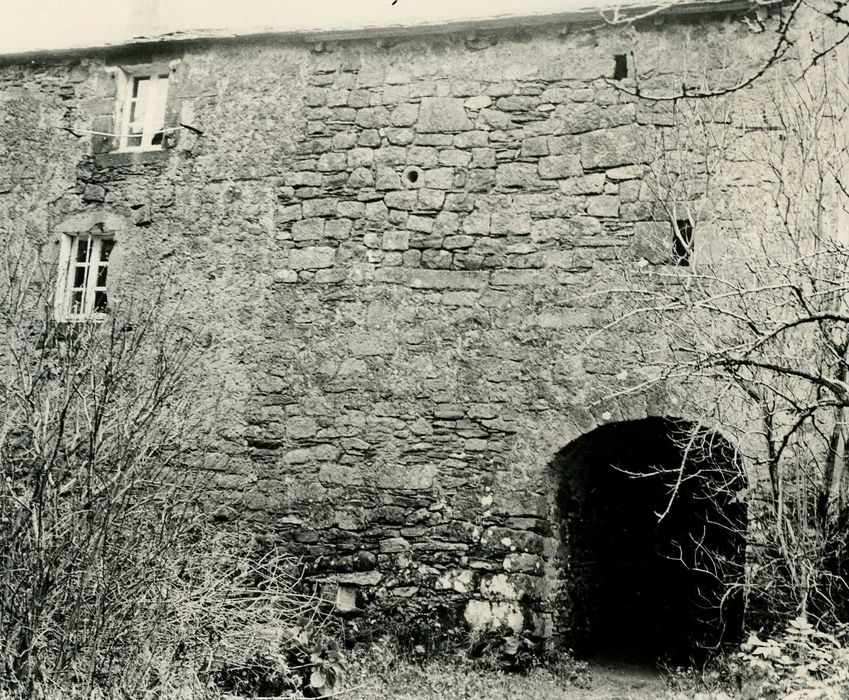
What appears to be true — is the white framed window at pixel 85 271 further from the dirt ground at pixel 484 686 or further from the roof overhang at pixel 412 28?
the dirt ground at pixel 484 686

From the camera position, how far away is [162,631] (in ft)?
15.5

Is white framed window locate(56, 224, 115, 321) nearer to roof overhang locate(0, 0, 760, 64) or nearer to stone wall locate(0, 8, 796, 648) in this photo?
stone wall locate(0, 8, 796, 648)

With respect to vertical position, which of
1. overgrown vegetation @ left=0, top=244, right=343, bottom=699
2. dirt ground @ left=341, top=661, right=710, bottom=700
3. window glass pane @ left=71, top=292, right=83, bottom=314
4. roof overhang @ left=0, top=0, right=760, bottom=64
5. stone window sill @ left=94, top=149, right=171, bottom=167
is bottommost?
dirt ground @ left=341, top=661, right=710, bottom=700

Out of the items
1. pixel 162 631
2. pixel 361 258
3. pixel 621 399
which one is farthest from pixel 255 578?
pixel 621 399

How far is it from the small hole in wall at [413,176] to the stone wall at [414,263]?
5 cm

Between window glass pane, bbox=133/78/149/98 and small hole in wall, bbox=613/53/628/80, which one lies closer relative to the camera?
small hole in wall, bbox=613/53/628/80

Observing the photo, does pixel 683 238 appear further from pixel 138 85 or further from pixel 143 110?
pixel 138 85

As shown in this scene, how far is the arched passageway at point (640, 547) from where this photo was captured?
6.75m

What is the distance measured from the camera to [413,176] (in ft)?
23.1

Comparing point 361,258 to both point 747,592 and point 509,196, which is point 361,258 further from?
point 747,592

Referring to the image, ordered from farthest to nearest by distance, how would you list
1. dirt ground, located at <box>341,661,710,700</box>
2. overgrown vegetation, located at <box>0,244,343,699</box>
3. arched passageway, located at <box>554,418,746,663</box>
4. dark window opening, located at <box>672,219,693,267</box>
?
1. arched passageway, located at <box>554,418,746,663</box>
2. dark window opening, located at <box>672,219,693,267</box>
3. dirt ground, located at <box>341,661,710,700</box>
4. overgrown vegetation, located at <box>0,244,343,699</box>

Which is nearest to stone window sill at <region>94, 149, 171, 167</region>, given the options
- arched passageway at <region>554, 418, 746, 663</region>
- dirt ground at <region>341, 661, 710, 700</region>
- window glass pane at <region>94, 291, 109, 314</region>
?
window glass pane at <region>94, 291, 109, 314</region>

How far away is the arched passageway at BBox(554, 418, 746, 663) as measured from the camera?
22.2ft

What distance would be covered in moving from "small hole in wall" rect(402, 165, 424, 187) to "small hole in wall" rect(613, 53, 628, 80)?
1.68m
